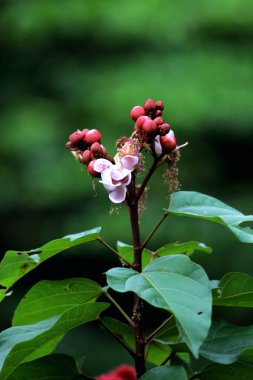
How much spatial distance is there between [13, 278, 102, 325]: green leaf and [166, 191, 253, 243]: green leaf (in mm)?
152

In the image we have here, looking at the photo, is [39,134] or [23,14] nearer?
[39,134]

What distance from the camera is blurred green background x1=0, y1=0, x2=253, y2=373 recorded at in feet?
13.5

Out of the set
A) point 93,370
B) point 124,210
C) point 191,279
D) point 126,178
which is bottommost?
point 93,370

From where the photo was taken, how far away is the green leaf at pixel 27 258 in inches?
38.0

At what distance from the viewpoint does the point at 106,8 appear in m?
4.61

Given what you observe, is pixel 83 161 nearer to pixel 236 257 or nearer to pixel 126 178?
pixel 126 178

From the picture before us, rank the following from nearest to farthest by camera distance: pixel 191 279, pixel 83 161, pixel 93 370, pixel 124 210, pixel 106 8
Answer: pixel 191 279 < pixel 83 161 < pixel 124 210 < pixel 93 370 < pixel 106 8

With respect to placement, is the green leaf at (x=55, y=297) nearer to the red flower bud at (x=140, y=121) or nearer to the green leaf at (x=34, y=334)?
the green leaf at (x=34, y=334)

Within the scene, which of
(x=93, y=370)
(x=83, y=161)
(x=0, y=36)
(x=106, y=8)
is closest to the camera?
(x=83, y=161)

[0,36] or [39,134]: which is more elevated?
[0,36]

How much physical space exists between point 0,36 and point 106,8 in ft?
2.74

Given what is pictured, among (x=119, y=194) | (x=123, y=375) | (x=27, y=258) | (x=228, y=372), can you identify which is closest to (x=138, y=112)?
(x=119, y=194)

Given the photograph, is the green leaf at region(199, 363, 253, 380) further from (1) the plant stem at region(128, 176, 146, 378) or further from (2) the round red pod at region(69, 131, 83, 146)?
(2) the round red pod at region(69, 131, 83, 146)

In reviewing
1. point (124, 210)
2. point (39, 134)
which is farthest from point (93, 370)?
point (39, 134)
